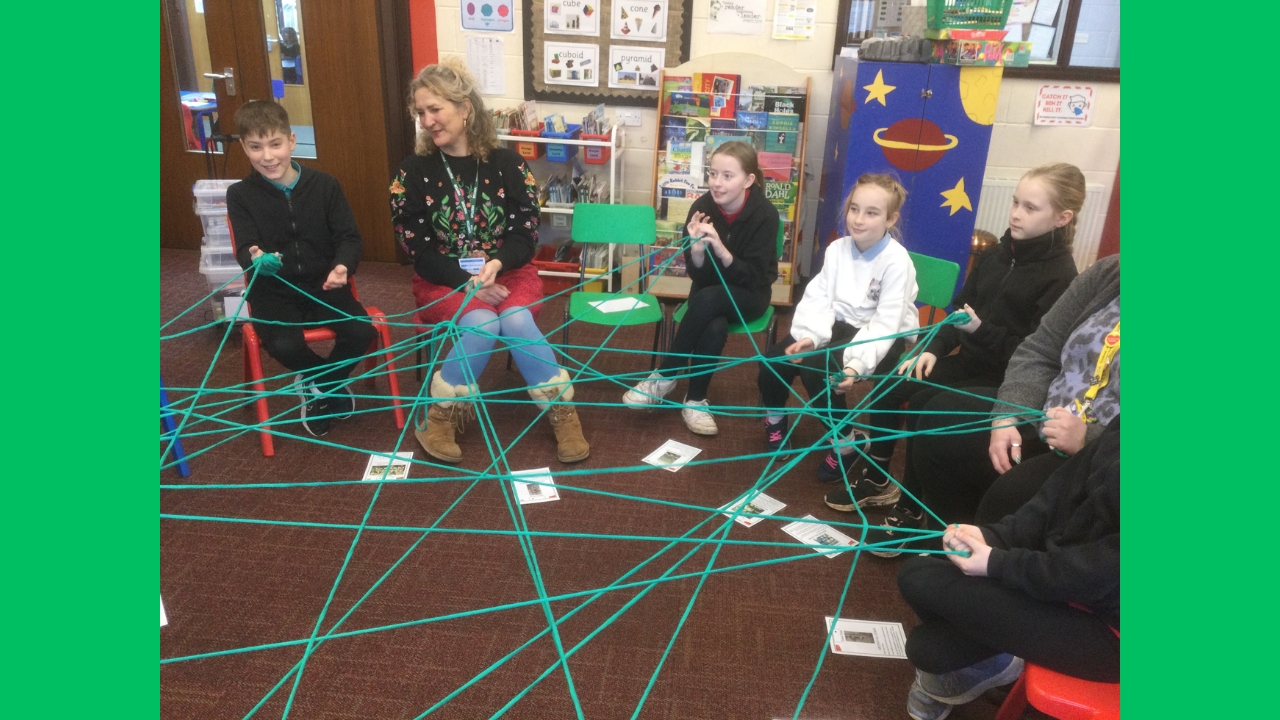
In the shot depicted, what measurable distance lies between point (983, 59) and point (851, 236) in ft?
4.71

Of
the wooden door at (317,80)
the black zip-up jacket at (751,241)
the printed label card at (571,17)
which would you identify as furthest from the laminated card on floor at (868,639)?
the wooden door at (317,80)

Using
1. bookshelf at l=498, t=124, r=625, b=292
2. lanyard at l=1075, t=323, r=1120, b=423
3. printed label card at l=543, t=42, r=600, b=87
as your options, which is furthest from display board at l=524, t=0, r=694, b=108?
lanyard at l=1075, t=323, r=1120, b=423

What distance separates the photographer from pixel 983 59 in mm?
3207

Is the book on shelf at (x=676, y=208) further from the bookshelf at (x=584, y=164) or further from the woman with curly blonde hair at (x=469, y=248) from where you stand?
the woman with curly blonde hair at (x=469, y=248)

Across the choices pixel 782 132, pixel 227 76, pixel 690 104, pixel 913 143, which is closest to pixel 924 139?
pixel 913 143

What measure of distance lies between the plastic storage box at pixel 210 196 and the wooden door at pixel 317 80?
833 mm

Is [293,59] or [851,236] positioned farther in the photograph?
[293,59]

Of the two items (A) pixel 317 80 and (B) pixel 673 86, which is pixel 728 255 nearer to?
(B) pixel 673 86

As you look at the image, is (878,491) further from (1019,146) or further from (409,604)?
(1019,146)

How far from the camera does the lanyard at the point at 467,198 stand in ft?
8.47

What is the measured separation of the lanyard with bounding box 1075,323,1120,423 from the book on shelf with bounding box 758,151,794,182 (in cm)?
234

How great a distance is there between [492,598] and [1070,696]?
51.0 inches

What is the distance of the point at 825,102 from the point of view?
392cm

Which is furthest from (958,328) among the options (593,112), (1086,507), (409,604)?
(593,112)
